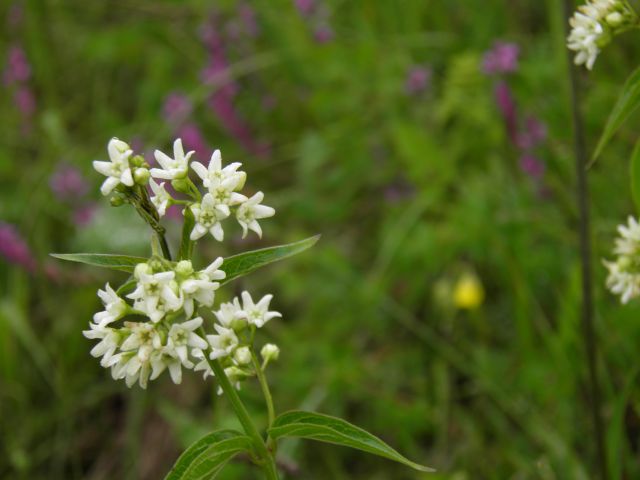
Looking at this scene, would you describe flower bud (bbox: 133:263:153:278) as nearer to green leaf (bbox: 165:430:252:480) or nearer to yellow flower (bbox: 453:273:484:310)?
green leaf (bbox: 165:430:252:480)

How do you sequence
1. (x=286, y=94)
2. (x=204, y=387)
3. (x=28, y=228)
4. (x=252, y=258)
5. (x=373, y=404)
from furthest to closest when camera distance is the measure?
1. (x=286, y=94)
2. (x=28, y=228)
3. (x=204, y=387)
4. (x=373, y=404)
5. (x=252, y=258)

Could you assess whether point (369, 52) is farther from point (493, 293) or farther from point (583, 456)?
point (583, 456)

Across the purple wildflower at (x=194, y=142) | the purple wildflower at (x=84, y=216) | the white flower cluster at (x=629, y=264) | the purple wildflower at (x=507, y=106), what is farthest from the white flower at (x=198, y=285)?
the purple wildflower at (x=84, y=216)

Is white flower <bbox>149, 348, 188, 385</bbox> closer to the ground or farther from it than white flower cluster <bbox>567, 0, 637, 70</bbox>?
closer to the ground

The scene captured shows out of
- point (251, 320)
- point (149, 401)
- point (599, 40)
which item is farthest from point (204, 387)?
point (599, 40)

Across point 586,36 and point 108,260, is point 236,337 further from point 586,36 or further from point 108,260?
point 586,36

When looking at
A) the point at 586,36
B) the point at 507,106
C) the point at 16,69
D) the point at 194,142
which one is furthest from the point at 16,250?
the point at 586,36

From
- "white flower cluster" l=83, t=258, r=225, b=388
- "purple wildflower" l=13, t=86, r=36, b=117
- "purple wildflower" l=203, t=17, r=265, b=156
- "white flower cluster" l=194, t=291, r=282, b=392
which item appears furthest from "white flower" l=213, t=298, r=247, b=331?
"purple wildflower" l=13, t=86, r=36, b=117
